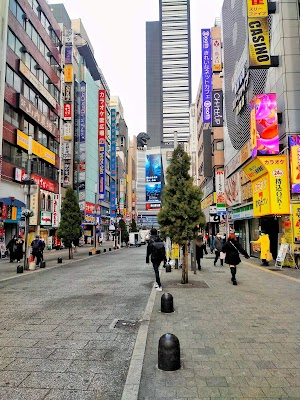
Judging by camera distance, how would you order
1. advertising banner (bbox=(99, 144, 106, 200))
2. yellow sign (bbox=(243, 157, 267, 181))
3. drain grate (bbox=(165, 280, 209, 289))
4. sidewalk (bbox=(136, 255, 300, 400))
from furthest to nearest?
advertising banner (bbox=(99, 144, 106, 200)) → yellow sign (bbox=(243, 157, 267, 181)) → drain grate (bbox=(165, 280, 209, 289)) → sidewalk (bbox=(136, 255, 300, 400))

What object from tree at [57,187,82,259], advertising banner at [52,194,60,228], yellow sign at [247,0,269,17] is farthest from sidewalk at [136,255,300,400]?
advertising banner at [52,194,60,228]

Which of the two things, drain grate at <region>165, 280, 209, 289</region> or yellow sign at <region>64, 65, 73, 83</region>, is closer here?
drain grate at <region>165, 280, 209, 289</region>

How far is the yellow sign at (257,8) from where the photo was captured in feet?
60.8

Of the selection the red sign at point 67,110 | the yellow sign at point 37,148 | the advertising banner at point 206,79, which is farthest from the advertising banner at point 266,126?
the red sign at point 67,110

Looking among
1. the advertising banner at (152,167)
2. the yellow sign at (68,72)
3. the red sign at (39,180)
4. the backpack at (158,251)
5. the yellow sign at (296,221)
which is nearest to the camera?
the backpack at (158,251)

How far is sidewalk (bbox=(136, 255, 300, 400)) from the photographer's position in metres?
3.81

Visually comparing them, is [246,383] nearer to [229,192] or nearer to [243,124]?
[243,124]

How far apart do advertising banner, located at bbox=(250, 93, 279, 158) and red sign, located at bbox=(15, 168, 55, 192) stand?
2118 cm

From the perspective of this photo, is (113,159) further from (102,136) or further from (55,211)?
(55,211)

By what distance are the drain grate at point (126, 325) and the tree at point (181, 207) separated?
186 inches

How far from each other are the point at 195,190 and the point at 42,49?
33447 mm

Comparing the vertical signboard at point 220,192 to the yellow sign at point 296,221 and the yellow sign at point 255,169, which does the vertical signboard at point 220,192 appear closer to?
the yellow sign at point 255,169

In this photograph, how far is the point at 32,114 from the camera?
33.2m

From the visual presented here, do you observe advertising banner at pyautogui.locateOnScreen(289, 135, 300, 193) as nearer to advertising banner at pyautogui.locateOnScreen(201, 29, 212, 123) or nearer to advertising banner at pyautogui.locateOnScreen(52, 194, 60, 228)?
advertising banner at pyautogui.locateOnScreen(201, 29, 212, 123)
